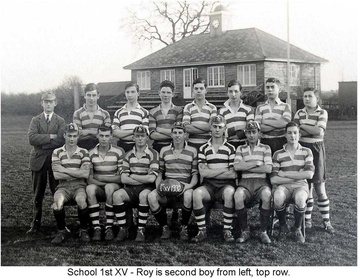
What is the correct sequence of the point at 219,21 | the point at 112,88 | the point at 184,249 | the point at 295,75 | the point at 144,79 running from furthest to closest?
the point at 112,88 < the point at 144,79 < the point at 219,21 < the point at 295,75 < the point at 184,249

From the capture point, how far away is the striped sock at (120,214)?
15.2 feet

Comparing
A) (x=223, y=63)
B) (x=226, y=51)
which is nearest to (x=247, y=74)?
(x=223, y=63)

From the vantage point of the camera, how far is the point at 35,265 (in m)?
4.00

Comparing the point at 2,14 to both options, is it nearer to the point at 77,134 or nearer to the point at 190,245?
the point at 77,134

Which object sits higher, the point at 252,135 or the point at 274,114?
the point at 274,114

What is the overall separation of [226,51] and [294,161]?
18.6 m

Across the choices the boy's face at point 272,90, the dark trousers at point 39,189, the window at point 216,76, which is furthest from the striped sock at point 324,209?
the window at point 216,76

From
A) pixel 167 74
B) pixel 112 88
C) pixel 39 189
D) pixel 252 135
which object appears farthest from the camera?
pixel 112 88

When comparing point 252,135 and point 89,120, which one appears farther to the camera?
point 89,120

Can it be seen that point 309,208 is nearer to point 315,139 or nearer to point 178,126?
point 315,139

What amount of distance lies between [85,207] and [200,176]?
127cm

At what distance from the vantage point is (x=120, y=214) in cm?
464

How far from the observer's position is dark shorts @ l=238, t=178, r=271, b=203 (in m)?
4.48
